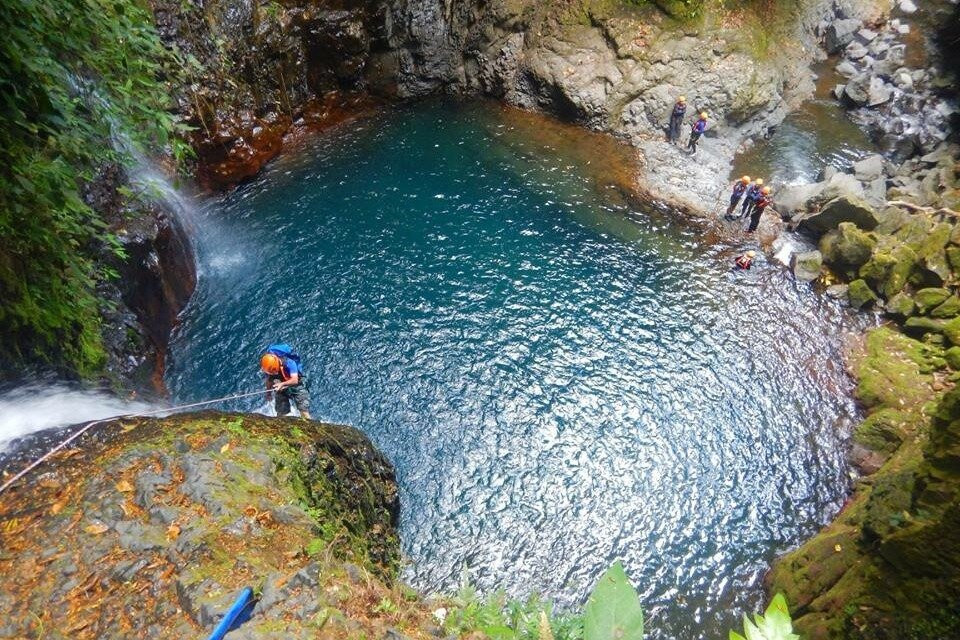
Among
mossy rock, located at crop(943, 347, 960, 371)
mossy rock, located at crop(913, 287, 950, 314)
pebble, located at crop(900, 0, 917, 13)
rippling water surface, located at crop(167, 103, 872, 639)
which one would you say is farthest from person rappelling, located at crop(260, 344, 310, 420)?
pebble, located at crop(900, 0, 917, 13)

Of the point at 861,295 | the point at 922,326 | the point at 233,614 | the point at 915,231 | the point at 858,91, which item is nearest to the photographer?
the point at 233,614

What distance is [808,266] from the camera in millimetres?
18578

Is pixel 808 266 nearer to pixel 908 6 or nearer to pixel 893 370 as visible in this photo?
pixel 893 370

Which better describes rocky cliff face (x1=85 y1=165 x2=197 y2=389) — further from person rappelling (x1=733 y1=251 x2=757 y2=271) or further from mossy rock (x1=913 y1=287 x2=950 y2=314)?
mossy rock (x1=913 y1=287 x2=950 y2=314)

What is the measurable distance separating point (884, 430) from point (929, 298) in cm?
582

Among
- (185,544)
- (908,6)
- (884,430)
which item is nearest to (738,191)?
(884,430)

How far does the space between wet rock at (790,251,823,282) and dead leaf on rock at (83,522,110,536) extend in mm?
20118

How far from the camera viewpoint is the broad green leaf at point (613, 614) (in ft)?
6.14

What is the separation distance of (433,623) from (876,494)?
28.6ft

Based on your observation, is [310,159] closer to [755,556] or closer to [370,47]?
[370,47]

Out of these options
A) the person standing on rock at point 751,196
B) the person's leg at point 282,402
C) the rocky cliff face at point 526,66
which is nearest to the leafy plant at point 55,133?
the person's leg at point 282,402

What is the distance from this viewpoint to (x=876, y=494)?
10.0m

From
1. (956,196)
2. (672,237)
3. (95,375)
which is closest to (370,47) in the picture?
(672,237)

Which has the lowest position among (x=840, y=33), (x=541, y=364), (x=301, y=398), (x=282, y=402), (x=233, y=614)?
(x=541, y=364)
